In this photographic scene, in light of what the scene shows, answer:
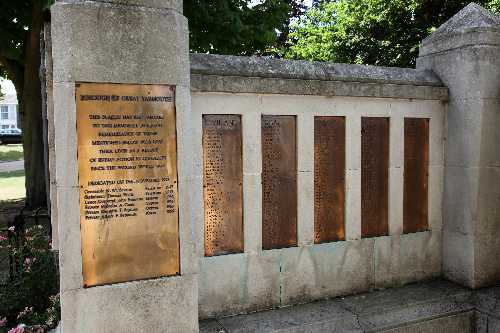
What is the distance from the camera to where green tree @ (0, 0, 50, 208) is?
11625mm

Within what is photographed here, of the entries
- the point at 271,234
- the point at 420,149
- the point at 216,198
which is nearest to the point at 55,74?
the point at 216,198

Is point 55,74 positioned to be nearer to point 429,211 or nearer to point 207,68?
point 207,68

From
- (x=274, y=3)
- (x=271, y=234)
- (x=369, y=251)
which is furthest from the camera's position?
(x=274, y=3)

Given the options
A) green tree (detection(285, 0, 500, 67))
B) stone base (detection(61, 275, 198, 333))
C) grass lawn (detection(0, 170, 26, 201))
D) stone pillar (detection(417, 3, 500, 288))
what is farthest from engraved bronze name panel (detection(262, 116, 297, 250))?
grass lawn (detection(0, 170, 26, 201))

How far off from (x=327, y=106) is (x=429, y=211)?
1.95 m

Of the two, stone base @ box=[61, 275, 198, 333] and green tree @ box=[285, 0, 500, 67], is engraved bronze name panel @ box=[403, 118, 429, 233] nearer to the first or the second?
stone base @ box=[61, 275, 198, 333]

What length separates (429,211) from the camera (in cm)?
538

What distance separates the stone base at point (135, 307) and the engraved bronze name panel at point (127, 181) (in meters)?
0.08

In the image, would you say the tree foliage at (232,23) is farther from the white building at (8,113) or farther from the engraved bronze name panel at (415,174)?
the white building at (8,113)

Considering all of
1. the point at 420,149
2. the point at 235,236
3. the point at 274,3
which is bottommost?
the point at 235,236

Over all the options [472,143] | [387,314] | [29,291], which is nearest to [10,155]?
[29,291]

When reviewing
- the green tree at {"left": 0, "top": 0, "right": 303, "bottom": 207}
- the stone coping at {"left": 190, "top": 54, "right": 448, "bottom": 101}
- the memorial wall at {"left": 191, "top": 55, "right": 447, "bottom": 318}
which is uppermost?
the green tree at {"left": 0, "top": 0, "right": 303, "bottom": 207}

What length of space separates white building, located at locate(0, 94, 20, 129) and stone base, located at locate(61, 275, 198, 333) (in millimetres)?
73576

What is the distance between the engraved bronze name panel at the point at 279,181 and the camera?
450 centimetres
